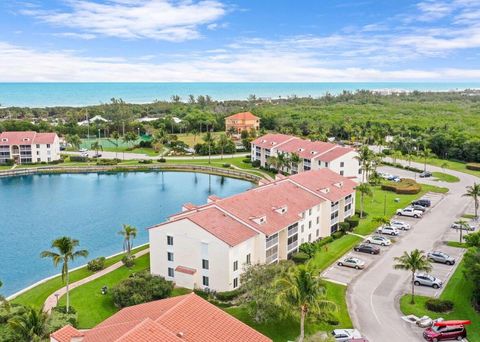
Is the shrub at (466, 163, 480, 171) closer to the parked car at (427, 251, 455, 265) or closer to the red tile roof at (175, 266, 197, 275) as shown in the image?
the parked car at (427, 251, 455, 265)

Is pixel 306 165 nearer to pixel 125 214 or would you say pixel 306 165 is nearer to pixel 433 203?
pixel 433 203

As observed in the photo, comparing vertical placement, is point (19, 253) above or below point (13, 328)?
below

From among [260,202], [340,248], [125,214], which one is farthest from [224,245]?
[125,214]

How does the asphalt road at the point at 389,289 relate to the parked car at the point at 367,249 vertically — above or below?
below

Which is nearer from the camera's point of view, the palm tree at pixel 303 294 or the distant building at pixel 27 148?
the palm tree at pixel 303 294

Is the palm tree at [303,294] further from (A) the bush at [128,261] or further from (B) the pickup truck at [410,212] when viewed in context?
(B) the pickup truck at [410,212]

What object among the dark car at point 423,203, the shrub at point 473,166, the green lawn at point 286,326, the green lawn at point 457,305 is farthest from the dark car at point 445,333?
the shrub at point 473,166
